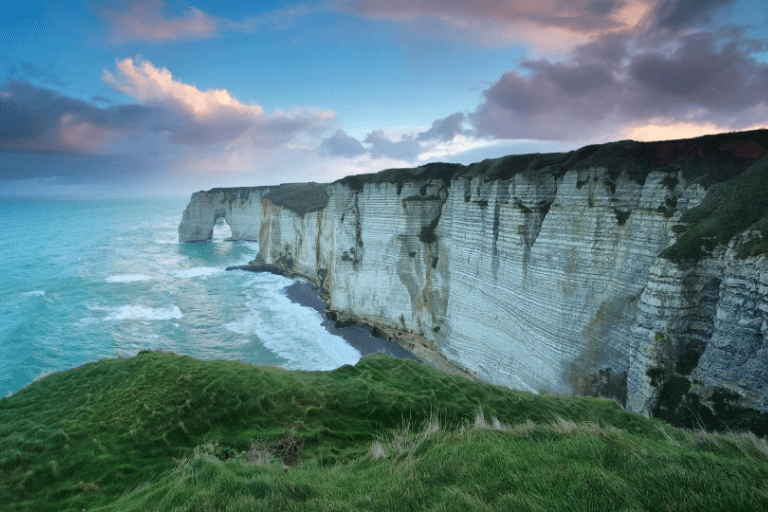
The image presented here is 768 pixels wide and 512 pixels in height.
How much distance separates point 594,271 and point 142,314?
3522cm

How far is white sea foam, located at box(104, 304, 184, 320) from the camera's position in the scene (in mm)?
30188

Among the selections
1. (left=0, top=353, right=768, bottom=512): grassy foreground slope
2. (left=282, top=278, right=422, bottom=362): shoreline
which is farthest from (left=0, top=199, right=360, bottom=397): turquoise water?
(left=0, top=353, right=768, bottom=512): grassy foreground slope

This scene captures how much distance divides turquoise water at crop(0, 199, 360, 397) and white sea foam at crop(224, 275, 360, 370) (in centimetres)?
8

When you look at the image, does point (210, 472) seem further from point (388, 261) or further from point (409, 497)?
point (388, 261)

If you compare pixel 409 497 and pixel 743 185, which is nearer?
pixel 409 497

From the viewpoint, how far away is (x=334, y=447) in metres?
6.53

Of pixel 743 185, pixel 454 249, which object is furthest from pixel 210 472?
pixel 454 249

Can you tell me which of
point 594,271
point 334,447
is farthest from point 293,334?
point 334,447

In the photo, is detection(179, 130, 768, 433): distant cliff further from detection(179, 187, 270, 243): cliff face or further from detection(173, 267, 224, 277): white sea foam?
detection(179, 187, 270, 243): cliff face

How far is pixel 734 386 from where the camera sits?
359 inches

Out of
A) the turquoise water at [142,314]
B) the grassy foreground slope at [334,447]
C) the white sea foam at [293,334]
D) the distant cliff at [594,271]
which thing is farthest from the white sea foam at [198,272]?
the grassy foreground slope at [334,447]

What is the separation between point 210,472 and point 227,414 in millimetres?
2818

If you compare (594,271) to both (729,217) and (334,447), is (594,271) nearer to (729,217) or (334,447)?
(729,217)

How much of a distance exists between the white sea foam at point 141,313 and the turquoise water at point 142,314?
A: 0.27 feet
